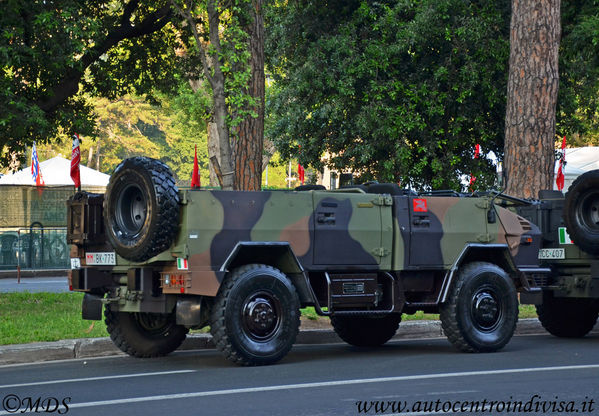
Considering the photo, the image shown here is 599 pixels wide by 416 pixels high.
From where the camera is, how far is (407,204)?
450 inches

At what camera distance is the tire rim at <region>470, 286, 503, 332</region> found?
37.7ft

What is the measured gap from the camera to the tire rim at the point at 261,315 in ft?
33.0

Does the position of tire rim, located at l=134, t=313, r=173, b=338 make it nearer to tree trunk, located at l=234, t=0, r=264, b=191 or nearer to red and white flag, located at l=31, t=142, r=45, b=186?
tree trunk, located at l=234, t=0, r=264, b=191

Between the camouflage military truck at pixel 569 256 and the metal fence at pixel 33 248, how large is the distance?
1845 cm

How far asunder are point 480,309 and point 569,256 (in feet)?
7.39

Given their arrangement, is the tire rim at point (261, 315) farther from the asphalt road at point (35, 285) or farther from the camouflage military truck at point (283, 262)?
the asphalt road at point (35, 285)

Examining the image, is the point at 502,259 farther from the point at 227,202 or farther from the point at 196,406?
the point at 196,406

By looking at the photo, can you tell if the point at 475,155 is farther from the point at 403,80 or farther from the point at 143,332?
the point at 143,332

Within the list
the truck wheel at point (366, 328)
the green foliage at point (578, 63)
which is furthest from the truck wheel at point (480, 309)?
the green foliage at point (578, 63)

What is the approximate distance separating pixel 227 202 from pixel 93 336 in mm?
3043

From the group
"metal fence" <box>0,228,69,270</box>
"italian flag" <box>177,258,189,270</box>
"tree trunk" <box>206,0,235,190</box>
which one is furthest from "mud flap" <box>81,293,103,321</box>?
"metal fence" <box>0,228,69,270</box>

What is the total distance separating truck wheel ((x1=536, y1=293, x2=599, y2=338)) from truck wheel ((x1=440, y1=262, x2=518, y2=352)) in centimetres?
239

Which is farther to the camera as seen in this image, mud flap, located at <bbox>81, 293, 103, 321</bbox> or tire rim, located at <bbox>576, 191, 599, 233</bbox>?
tire rim, located at <bbox>576, 191, 599, 233</bbox>

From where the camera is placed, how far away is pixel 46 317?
579 inches
